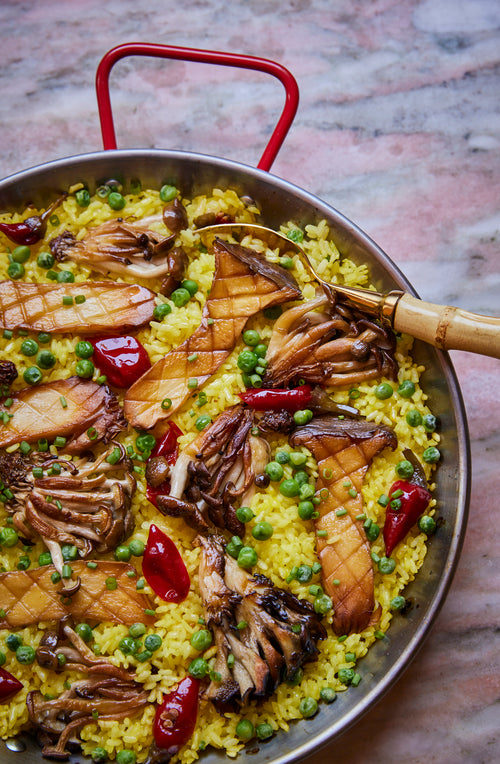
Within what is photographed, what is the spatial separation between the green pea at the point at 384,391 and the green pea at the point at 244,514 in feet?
3.06

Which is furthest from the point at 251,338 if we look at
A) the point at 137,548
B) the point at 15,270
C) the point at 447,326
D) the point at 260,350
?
the point at 15,270

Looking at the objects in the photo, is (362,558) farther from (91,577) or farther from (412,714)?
(91,577)

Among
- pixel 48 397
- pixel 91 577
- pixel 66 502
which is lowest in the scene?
pixel 91 577

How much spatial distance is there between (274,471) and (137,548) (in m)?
0.82

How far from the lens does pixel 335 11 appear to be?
4.57 meters

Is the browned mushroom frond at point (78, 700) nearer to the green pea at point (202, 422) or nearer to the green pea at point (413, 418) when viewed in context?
the green pea at point (202, 422)

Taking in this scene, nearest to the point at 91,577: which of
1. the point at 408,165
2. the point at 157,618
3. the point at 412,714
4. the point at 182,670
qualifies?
the point at 157,618

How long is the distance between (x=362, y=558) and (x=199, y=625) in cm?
91

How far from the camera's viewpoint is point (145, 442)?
11.9 feet

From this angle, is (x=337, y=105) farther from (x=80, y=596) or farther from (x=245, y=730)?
(x=245, y=730)

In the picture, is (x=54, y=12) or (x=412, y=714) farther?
(x=54, y=12)

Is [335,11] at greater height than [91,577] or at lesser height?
greater

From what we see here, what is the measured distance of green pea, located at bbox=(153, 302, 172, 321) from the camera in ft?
12.4

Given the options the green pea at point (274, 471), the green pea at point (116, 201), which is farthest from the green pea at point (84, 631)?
the green pea at point (116, 201)
